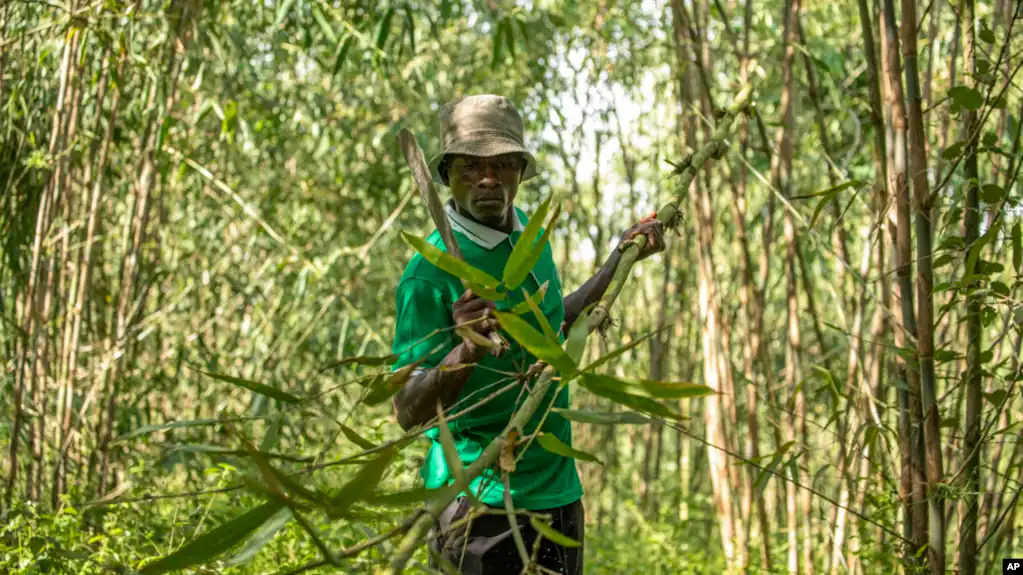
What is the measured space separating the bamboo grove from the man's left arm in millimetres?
47

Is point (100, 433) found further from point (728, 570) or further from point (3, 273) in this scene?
point (728, 570)

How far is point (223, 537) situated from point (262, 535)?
1.9 inches

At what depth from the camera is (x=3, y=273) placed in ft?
9.27

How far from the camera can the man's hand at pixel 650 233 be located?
1.55m

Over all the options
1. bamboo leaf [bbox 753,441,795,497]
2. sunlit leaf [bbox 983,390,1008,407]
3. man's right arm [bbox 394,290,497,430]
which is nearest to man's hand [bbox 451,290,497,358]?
man's right arm [bbox 394,290,497,430]

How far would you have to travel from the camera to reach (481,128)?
149 centimetres

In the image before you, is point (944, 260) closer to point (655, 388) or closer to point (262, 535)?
point (655, 388)

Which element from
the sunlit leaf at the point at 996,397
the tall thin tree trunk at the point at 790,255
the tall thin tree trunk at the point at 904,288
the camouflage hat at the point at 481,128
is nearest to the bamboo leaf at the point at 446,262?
the camouflage hat at the point at 481,128

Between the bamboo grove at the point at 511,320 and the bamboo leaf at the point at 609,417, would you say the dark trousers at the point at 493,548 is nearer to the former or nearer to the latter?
the bamboo grove at the point at 511,320

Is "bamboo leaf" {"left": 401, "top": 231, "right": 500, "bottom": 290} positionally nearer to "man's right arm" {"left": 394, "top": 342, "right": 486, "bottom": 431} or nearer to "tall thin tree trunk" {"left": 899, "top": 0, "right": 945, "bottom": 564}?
"man's right arm" {"left": 394, "top": 342, "right": 486, "bottom": 431}

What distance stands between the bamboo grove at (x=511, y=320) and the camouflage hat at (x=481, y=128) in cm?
17

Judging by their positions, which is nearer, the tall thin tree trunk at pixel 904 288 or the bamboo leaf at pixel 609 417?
the bamboo leaf at pixel 609 417

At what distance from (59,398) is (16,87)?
0.80m

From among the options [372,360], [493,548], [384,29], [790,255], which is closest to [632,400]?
[372,360]
